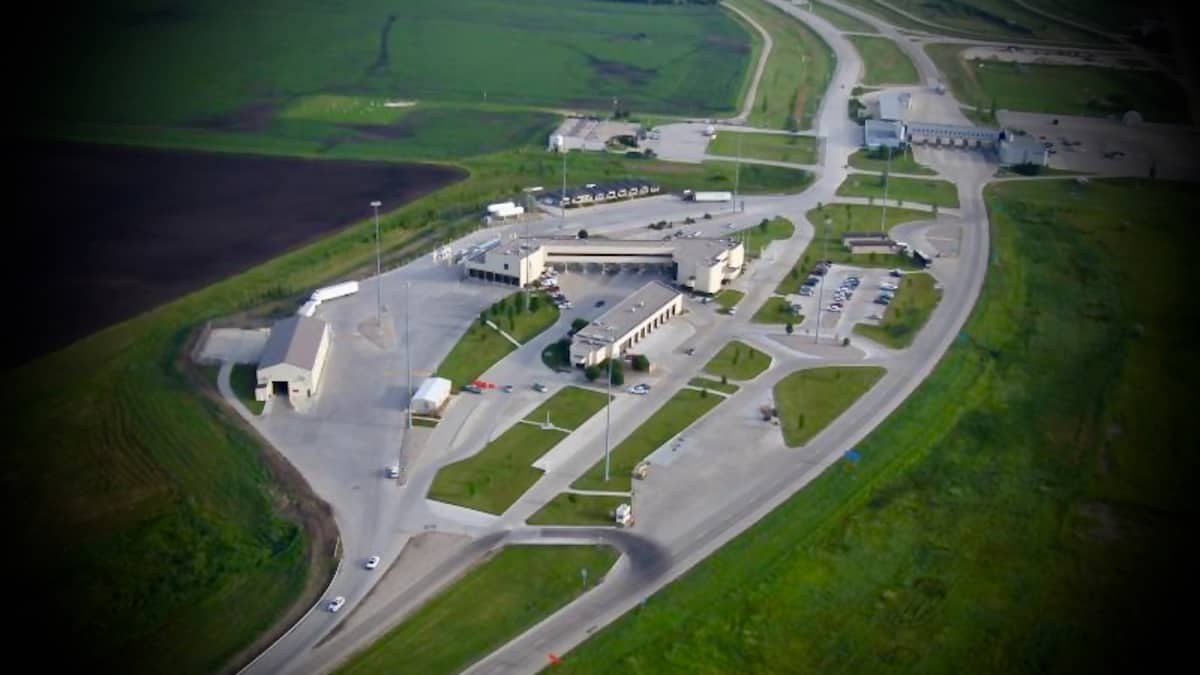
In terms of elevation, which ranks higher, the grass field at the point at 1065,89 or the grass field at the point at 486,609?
the grass field at the point at 1065,89

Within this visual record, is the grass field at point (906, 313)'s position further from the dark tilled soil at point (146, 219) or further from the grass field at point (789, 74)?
the grass field at point (789, 74)

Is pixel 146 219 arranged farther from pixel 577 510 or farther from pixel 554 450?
pixel 577 510

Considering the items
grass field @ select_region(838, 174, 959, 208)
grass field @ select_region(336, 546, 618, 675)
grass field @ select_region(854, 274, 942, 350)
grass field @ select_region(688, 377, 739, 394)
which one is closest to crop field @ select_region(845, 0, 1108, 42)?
grass field @ select_region(838, 174, 959, 208)

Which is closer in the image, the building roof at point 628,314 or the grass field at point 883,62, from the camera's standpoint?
the building roof at point 628,314

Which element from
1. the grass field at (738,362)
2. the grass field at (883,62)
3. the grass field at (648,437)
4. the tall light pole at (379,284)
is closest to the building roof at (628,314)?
the grass field at (738,362)

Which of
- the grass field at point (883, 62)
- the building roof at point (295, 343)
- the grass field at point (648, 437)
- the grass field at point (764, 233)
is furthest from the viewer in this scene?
the grass field at point (883, 62)

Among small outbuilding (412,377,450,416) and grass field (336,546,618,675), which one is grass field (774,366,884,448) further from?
small outbuilding (412,377,450,416)
